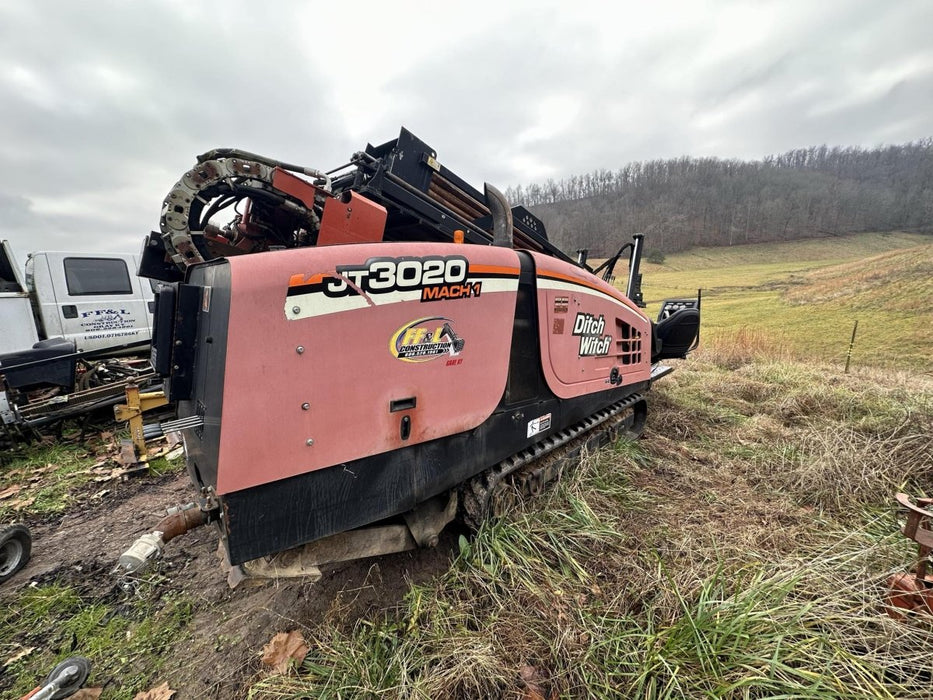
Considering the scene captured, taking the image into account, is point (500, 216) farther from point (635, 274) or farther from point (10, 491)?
point (10, 491)

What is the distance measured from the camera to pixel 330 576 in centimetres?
239

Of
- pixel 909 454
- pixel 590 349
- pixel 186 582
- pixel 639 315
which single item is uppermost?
pixel 639 315

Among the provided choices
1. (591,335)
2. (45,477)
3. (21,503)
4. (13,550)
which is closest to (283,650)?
(13,550)

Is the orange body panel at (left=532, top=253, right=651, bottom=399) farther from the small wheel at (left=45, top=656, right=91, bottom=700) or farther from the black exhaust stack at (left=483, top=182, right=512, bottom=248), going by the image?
the small wheel at (left=45, top=656, right=91, bottom=700)

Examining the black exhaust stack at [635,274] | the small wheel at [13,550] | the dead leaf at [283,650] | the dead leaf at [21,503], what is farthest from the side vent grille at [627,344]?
the dead leaf at [21,503]

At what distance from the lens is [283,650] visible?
191 centimetres

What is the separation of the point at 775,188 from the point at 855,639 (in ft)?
282

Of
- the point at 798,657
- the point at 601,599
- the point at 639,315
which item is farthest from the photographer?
the point at 639,315

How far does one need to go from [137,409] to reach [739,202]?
8052cm

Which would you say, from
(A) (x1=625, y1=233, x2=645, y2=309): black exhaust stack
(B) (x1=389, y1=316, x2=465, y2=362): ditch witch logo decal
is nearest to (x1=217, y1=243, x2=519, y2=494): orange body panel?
(B) (x1=389, y1=316, x2=465, y2=362): ditch witch logo decal

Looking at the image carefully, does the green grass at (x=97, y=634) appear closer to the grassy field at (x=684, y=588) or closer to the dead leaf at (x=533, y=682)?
the grassy field at (x=684, y=588)

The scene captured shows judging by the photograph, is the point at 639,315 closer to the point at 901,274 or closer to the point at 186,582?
the point at 186,582

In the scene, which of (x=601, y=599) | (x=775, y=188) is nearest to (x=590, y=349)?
(x=601, y=599)

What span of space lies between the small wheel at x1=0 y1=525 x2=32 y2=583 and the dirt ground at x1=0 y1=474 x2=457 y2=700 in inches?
2.2
